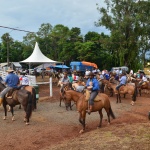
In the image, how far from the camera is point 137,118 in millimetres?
11781

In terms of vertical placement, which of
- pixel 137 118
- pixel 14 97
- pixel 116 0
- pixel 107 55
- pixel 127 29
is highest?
pixel 116 0

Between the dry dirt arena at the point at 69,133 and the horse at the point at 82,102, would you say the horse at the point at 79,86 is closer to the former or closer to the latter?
the dry dirt arena at the point at 69,133

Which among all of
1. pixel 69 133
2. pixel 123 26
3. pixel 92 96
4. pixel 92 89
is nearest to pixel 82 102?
Result: pixel 92 96

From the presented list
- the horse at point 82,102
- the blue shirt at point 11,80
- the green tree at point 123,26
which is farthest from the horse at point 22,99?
the green tree at point 123,26

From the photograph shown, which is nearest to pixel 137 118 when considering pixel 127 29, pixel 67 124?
pixel 67 124

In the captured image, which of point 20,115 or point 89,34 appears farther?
point 89,34

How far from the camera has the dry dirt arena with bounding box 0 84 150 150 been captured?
7414mm

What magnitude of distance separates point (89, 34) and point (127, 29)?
61.4 feet

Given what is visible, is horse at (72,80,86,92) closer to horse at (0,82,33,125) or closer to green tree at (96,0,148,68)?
horse at (0,82,33,125)

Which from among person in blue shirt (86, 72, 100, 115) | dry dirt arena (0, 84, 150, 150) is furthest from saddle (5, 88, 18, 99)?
person in blue shirt (86, 72, 100, 115)

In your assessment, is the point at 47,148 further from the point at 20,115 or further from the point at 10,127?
the point at 20,115

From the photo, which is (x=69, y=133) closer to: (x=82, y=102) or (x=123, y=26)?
(x=82, y=102)

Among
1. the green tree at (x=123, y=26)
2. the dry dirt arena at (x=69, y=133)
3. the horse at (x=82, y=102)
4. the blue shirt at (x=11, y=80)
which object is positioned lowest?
the dry dirt arena at (x=69, y=133)

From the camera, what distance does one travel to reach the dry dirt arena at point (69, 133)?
7.41 m
